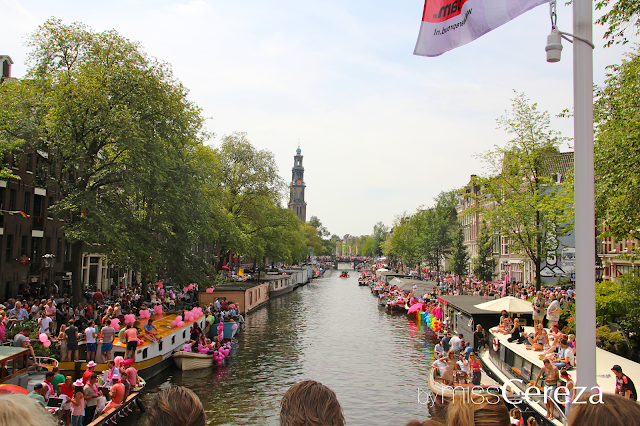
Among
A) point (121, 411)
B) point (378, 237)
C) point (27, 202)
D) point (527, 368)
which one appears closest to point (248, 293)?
point (27, 202)

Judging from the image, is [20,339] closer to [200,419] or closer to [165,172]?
[165,172]

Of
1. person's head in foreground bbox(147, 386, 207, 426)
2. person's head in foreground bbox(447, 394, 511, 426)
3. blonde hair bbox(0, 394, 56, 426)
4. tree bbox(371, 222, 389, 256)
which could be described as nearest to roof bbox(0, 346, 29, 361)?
person's head in foreground bbox(147, 386, 207, 426)

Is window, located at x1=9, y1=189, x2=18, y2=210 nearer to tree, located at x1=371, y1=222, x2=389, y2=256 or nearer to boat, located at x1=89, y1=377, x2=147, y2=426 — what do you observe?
boat, located at x1=89, y1=377, x2=147, y2=426

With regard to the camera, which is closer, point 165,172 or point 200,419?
point 200,419

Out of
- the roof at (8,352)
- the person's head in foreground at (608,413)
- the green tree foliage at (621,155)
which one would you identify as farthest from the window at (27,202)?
the person's head in foreground at (608,413)

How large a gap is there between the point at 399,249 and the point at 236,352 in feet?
266

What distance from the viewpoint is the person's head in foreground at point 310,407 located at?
9.36 feet

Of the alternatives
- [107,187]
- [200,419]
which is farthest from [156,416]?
[107,187]

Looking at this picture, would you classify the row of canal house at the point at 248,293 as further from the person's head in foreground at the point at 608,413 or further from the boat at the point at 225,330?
the person's head in foreground at the point at 608,413

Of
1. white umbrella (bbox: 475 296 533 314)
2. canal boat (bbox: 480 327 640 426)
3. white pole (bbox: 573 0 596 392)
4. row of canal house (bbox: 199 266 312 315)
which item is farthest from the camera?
row of canal house (bbox: 199 266 312 315)

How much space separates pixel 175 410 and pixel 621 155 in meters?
20.1

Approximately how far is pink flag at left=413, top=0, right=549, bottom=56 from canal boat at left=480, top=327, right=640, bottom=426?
8384 millimetres

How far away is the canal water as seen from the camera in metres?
18.9

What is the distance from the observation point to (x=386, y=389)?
21984mm
